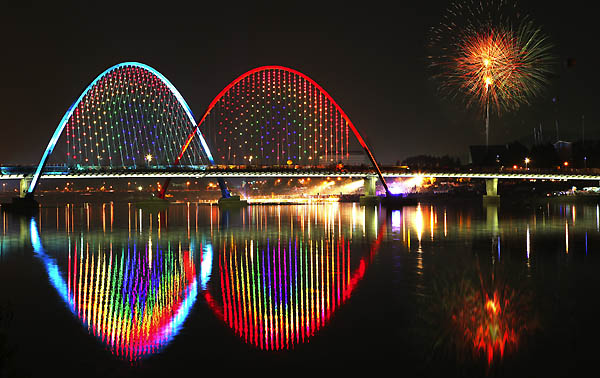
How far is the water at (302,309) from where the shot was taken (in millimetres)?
11867

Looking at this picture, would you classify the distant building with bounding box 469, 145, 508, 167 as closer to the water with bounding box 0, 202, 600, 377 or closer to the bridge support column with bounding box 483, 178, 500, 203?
the bridge support column with bounding box 483, 178, 500, 203

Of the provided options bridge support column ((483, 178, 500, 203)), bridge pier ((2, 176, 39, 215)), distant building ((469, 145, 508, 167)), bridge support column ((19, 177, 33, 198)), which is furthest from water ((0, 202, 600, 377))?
distant building ((469, 145, 508, 167))

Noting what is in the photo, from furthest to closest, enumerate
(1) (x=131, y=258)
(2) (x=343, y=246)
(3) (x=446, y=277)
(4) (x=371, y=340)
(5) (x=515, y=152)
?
(5) (x=515, y=152)
(2) (x=343, y=246)
(1) (x=131, y=258)
(3) (x=446, y=277)
(4) (x=371, y=340)

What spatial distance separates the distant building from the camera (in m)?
144

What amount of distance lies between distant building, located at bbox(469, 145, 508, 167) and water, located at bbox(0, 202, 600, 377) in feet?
383

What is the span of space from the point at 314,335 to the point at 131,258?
15.5 meters

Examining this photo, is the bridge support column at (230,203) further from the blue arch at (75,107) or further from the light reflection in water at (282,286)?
the light reflection in water at (282,286)

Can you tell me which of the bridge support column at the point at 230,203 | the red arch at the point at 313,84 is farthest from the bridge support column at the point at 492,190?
the bridge support column at the point at 230,203

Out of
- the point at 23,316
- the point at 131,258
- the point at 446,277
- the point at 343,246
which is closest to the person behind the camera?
the point at 23,316

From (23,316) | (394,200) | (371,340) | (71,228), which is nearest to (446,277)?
(371,340)

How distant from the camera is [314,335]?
44.4 ft

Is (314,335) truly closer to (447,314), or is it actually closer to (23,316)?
(447,314)

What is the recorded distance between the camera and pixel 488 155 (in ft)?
491

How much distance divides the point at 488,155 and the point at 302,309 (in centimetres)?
14041
